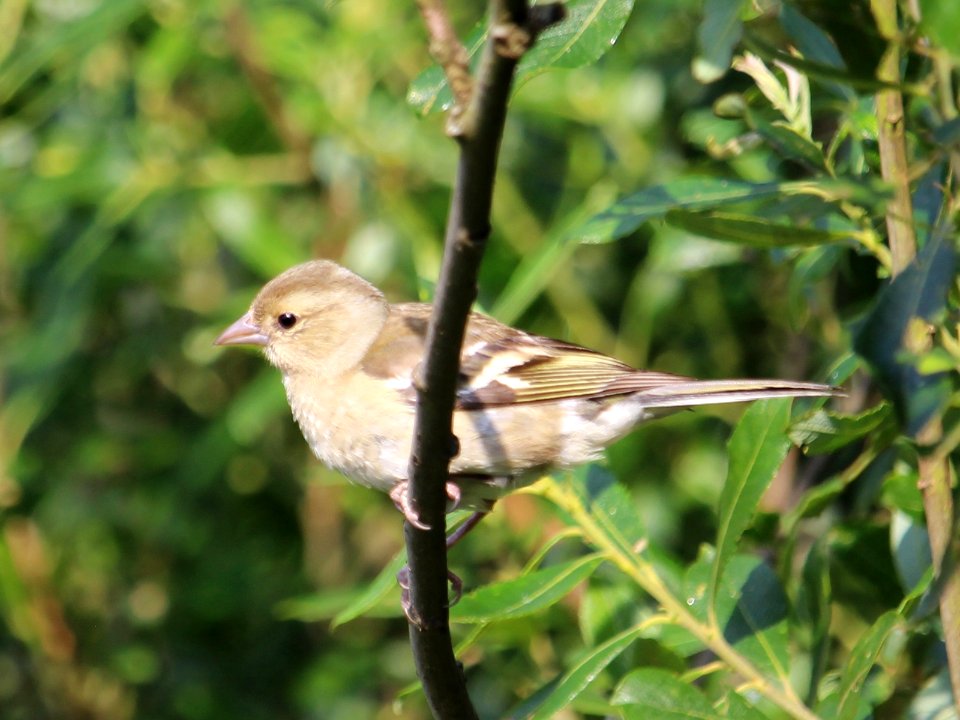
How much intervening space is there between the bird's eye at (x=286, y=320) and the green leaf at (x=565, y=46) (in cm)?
208

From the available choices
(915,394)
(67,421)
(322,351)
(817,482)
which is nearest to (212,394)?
(67,421)

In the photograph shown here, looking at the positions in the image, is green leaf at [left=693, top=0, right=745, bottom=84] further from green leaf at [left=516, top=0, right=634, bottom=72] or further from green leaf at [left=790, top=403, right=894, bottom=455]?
green leaf at [left=790, top=403, right=894, bottom=455]

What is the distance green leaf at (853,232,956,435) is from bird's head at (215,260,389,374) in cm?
248

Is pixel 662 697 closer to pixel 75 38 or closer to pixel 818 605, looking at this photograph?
pixel 818 605

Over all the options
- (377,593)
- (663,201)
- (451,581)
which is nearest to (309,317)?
(451,581)

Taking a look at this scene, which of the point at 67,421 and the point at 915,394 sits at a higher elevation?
the point at 915,394

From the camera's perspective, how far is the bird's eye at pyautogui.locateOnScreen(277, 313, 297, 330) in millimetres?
4766

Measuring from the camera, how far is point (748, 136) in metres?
3.29

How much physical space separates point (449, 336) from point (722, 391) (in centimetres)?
173

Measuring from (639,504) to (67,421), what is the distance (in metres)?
2.88

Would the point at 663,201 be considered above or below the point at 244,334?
above

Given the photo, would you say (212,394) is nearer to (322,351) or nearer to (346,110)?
(346,110)

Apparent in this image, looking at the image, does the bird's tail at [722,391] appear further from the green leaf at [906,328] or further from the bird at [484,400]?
the green leaf at [906,328]

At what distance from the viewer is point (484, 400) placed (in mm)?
4047
